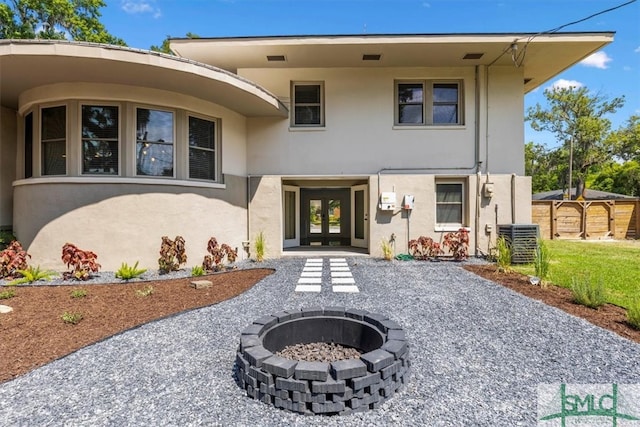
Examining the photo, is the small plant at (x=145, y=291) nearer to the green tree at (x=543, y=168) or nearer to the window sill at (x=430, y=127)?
the window sill at (x=430, y=127)

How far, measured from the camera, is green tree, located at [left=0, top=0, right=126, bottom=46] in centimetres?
1360

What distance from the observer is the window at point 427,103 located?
925 centimetres

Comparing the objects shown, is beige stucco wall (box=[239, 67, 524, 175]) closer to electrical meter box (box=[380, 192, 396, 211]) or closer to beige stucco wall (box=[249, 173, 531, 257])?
beige stucco wall (box=[249, 173, 531, 257])

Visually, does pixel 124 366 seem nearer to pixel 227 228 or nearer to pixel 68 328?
pixel 68 328

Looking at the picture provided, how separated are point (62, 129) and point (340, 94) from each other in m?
7.13

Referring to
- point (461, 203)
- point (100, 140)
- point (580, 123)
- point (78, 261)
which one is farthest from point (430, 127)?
point (580, 123)

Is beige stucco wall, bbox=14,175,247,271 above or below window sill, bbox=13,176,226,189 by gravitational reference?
below

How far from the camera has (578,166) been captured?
88.9 ft

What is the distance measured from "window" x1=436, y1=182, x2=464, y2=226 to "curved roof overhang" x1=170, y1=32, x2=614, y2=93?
12.1 ft

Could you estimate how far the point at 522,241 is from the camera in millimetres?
7926

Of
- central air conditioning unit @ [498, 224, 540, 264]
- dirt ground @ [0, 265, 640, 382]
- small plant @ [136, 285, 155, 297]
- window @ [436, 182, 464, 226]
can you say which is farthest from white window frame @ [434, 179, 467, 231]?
small plant @ [136, 285, 155, 297]

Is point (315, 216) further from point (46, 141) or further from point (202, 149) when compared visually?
point (46, 141)

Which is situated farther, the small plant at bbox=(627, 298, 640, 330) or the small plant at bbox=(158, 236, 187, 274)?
the small plant at bbox=(158, 236, 187, 274)

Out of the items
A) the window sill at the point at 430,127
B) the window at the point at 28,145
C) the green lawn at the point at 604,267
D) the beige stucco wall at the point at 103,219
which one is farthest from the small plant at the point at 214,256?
the green lawn at the point at 604,267
